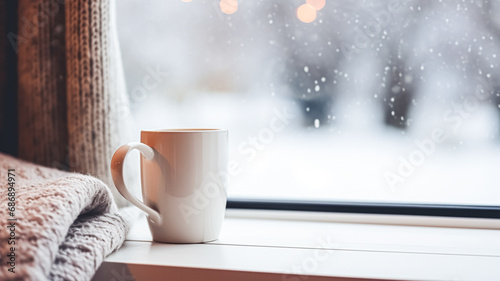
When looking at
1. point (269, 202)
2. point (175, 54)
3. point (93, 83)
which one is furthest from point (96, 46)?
point (269, 202)

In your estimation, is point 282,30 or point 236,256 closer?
point 236,256

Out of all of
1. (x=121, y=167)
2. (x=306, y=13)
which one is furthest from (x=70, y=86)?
(x=306, y=13)

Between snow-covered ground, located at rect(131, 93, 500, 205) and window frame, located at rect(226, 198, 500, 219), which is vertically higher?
snow-covered ground, located at rect(131, 93, 500, 205)

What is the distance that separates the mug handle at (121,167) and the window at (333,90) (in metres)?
0.26

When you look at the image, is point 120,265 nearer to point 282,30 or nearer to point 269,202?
point 269,202

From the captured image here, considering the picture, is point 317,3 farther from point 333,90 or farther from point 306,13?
point 333,90

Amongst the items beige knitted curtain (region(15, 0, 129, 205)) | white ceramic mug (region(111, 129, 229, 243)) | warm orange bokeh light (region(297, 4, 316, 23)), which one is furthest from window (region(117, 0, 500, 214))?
white ceramic mug (region(111, 129, 229, 243))

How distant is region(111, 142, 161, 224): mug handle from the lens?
0.58 meters

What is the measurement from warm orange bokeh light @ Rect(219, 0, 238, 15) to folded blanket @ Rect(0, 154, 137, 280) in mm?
428

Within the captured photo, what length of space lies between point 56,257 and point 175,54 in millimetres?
495

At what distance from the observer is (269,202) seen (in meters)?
0.82

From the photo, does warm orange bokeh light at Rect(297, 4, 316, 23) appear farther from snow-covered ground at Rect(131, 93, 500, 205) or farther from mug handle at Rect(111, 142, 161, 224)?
mug handle at Rect(111, 142, 161, 224)

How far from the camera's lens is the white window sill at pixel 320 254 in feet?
1.73

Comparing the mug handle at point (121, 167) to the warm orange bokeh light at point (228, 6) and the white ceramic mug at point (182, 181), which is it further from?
the warm orange bokeh light at point (228, 6)
